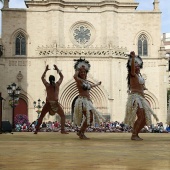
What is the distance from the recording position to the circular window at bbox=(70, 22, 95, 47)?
4503cm

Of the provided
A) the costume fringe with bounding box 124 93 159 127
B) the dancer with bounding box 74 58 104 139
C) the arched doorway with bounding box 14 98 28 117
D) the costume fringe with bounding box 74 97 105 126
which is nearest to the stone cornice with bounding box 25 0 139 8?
the arched doorway with bounding box 14 98 28 117

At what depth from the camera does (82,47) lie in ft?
143

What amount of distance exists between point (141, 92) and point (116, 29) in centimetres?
3405

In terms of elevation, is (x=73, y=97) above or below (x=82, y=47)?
below

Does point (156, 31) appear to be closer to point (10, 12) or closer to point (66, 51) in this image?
point (66, 51)

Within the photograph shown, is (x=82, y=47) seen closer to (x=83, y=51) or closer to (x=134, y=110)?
(x=83, y=51)

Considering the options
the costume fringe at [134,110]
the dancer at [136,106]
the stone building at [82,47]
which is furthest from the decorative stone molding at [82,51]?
the costume fringe at [134,110]

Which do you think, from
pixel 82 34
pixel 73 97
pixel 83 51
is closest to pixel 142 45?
pixel 82 34

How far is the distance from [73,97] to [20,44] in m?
7.65

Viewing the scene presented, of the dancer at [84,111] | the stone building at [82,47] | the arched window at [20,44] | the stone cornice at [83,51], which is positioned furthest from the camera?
the arched window at [20,44]

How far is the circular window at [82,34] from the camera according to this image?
4503 centimetres

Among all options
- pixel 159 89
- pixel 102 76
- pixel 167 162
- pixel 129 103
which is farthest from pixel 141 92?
pixel 159 89

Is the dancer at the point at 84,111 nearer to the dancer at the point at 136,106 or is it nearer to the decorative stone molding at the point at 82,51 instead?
the dancer at the point at 136,106

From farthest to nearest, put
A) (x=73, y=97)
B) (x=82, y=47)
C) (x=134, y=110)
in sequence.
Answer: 1. (x=82, y=47)
2. (x=73, y=97)
3. (x=134, y=110)
